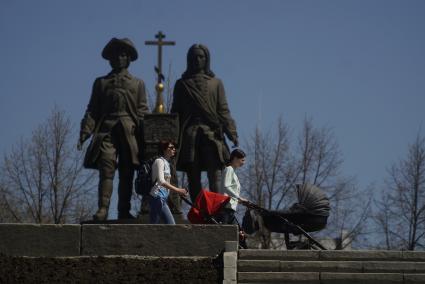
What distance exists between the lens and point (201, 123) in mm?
21188

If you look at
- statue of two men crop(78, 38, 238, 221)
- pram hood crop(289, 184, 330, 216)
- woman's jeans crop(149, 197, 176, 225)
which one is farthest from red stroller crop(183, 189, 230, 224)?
statue of two men crop(78, 38, 238, 221)

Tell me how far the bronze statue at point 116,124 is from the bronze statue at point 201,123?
86cm

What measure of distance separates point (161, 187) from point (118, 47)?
606 cm

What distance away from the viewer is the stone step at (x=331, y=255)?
15703 millimetres

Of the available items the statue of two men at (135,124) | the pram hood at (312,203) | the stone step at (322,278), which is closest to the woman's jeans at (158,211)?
the stone step at (322,278)

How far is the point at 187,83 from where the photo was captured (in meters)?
21.3

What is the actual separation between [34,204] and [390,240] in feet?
36.3

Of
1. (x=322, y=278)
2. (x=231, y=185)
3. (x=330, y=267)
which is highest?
(x=231, y=185)

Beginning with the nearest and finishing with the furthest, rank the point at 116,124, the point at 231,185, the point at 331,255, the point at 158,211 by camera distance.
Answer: the point at 331,255 < the point at 158,211 < the point at 231,185 < the point at 116,124

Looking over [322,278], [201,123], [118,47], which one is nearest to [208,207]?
[322,278]

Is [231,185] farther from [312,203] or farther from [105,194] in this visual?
[105,194]

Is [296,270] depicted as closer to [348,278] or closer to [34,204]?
[348,278]

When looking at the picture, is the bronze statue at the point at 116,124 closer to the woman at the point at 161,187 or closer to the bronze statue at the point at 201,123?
the bronze statue at the point at 201,123

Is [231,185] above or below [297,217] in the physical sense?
above
